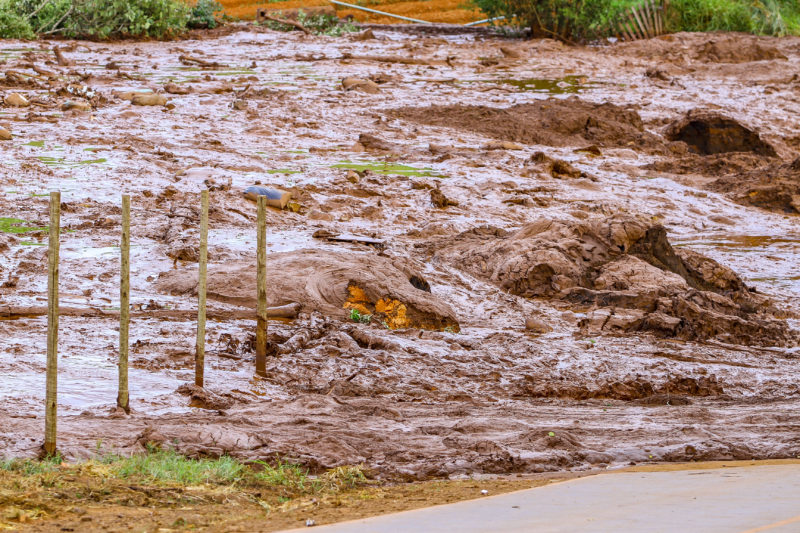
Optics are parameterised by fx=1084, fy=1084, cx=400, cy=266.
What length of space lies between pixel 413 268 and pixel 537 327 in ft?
4.81

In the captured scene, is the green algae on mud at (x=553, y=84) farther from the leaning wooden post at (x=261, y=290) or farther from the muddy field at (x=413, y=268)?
the leaning wooden post at (x=261, y=290)

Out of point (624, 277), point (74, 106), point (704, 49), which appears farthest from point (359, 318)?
point (704, 49)

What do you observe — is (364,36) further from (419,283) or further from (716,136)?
(419,283)

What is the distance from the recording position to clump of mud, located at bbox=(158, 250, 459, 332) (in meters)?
8.80

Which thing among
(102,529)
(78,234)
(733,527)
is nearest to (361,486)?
(102,529)

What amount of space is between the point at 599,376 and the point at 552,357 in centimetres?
44

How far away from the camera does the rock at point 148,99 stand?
16172 mm

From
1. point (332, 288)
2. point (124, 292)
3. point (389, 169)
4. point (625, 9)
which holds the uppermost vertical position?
point (625, 9)

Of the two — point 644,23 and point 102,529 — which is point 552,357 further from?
point 644,23

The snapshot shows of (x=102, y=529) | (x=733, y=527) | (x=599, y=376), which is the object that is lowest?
(x=599, y=376)

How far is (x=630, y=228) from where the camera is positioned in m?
10.6

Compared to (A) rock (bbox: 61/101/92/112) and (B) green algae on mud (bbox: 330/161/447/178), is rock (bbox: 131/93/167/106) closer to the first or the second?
(A) rock (bbox: 61/101/92/112)

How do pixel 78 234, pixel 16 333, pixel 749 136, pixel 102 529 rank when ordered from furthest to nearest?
1. pixel 749 136
2. pixel 78 234
3. pixel 16 333
4. pixel 102 529

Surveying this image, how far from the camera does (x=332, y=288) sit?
9000 mm
